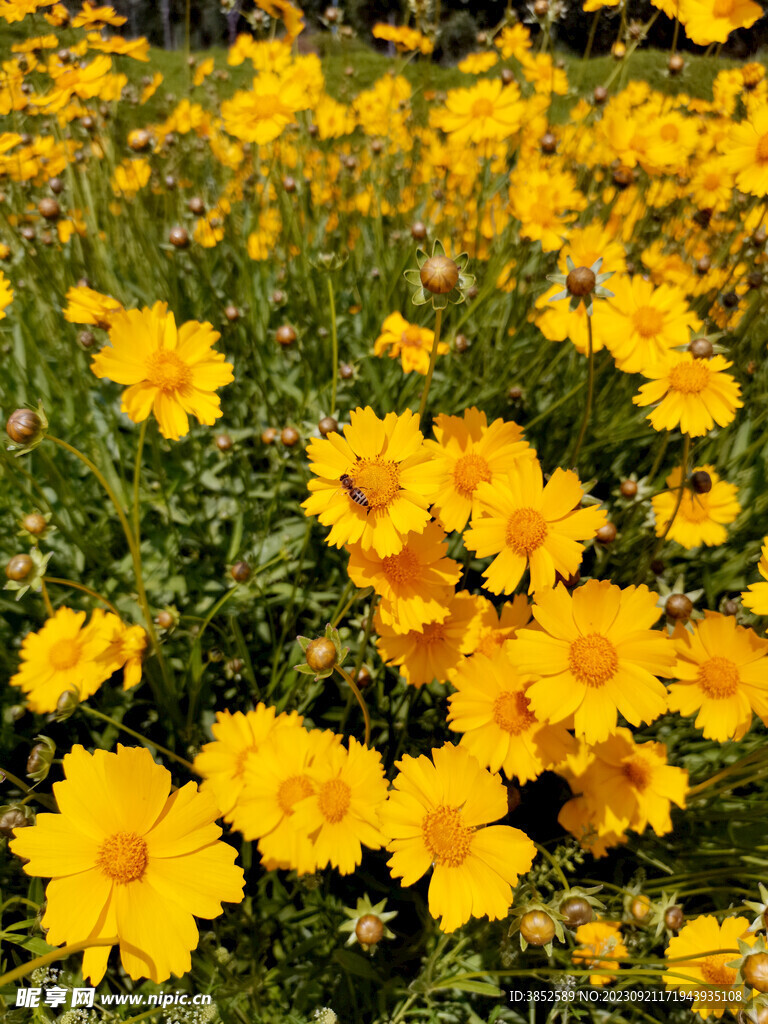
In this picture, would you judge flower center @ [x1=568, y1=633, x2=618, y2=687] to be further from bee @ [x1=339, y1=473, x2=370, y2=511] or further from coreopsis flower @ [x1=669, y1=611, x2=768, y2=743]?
bee @ [x1=339, y1=473, x2=370, y2=511]

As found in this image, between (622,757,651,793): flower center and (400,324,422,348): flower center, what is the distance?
48.0 inches

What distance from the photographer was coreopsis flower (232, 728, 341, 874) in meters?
1.09

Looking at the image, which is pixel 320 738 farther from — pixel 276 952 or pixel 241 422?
pixel 241 422

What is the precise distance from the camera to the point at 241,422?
215 centimetres

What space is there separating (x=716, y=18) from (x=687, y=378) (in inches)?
39.4

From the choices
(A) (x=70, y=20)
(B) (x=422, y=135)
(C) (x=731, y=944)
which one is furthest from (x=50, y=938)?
(B) (x=422, y=135)

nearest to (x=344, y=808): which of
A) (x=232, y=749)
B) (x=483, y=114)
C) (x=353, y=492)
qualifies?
(x=232, y=749)

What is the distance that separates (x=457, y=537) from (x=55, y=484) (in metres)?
1.11

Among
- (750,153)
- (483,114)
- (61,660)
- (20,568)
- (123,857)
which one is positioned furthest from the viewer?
(483,114)

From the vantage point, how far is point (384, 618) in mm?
969

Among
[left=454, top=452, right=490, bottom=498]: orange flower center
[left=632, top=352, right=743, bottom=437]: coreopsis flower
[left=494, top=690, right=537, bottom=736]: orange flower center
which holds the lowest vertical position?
[left=494, top=690, right=537, bottom=736]: orange flower center

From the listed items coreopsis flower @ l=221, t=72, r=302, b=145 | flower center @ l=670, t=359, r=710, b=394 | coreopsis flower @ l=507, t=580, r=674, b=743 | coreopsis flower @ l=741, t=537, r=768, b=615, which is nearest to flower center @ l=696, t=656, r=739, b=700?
coreopsis flower @ l=741, t=537, r=768, b=615

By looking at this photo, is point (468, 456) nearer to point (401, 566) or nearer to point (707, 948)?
point (401, 566)

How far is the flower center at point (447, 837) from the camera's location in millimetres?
952
